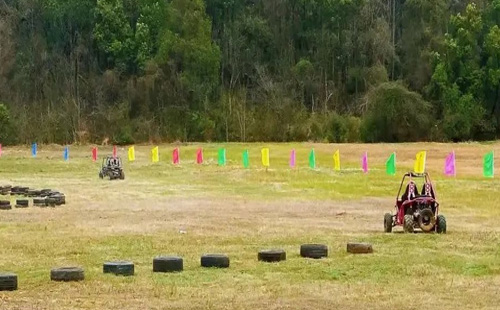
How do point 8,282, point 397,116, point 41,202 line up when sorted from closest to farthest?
point 8,282
point 41,202
point 397,116

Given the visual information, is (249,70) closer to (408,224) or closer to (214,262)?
(408,224)

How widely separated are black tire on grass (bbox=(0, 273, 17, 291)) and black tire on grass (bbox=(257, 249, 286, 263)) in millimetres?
4423

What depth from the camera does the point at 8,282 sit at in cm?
1240

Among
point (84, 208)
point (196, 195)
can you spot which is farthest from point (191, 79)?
point (84, 208)

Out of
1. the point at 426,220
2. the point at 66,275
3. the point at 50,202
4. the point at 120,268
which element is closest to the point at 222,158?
the point at 50,202

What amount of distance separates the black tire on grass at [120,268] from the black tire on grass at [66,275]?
2.10 ft

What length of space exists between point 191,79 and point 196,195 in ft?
145

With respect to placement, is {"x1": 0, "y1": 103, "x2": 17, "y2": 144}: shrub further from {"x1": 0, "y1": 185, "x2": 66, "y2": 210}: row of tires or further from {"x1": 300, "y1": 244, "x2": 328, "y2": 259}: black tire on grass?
{"x1": 300, "y1": 244, "x2": 328, "y2": 259}: black tire on grass

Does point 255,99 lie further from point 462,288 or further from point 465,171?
point 462,288

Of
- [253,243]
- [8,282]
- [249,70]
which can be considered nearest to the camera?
[8,282]

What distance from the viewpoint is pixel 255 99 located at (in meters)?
75.4

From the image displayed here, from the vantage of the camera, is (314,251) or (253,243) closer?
(314,251)

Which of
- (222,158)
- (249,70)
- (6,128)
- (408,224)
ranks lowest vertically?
(408,224)

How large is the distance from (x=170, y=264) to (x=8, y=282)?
2.66 meters
